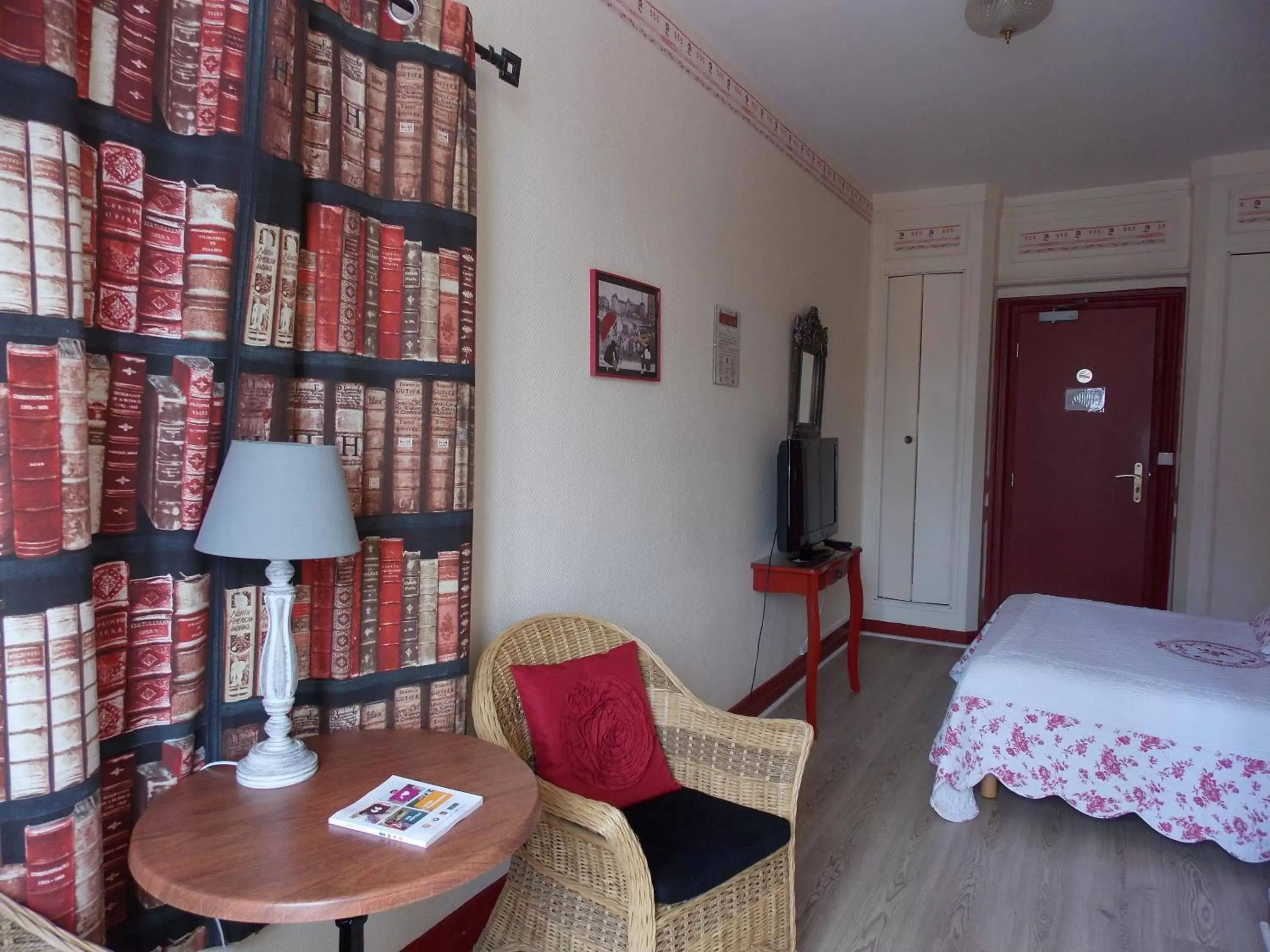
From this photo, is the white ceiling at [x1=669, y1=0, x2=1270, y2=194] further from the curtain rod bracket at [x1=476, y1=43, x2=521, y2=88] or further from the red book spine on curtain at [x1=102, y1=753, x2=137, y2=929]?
the red book spine on curtain at [x1=102, y1=753, x2=137, y2=929]

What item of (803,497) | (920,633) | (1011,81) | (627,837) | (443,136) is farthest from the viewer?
(920,633)

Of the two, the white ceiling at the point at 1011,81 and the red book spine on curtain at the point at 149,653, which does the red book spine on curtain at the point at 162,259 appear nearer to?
the red book spine on curtain at the point at 149,653

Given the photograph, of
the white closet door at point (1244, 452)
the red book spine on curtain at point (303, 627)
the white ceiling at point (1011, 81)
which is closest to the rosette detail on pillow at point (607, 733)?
the red book spine on curtain at point (303, 627)

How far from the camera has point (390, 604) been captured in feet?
5.54

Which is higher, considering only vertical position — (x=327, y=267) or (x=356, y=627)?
(x=327, y=267)

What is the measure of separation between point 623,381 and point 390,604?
1.20 meters

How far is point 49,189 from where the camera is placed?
42.4 inches

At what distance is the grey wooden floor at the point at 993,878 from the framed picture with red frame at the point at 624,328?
1653 mm

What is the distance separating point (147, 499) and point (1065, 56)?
354 cm

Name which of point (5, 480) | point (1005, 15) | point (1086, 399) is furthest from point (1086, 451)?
point (5, 480)

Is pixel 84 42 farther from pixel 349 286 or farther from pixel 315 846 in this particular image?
pixel 315 846

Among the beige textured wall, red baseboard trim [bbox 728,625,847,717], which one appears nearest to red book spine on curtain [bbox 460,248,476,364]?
the beige textured wall

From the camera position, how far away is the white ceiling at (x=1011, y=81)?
115 inches

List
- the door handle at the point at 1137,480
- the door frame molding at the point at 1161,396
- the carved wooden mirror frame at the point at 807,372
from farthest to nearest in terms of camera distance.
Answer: the door handle at the point at 1137,480, the door frame molding at the point at 1161,396, the carved wooden mirror frame at the point at 807,372
